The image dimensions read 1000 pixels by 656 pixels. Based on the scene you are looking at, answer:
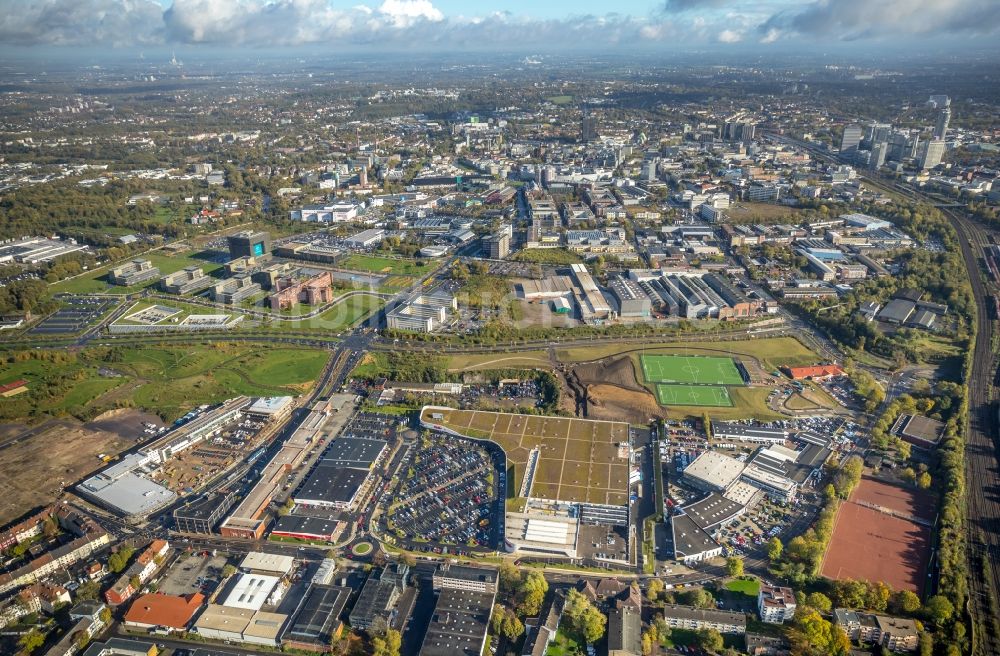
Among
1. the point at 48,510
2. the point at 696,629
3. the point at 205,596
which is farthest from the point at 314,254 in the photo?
the point at 696,629

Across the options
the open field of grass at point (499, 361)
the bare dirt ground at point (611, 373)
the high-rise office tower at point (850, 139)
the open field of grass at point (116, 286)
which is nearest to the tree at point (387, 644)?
the bare dirt ground at point (611, 373)

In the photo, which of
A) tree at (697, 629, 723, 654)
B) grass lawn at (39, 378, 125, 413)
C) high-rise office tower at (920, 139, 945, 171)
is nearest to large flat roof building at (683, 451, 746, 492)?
tree at (697, 629, 723, 654)

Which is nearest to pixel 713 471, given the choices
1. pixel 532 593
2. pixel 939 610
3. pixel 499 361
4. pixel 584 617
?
pixel 939 610

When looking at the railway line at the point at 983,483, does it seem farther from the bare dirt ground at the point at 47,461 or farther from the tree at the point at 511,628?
the bare dirt ground at the point at 47,461

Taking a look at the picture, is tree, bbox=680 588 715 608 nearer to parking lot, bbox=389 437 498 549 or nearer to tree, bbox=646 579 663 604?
tree, bbox=646 579 663 604

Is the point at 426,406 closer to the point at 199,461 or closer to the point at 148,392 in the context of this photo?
the point at 199,461

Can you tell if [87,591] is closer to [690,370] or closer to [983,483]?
[690,370]

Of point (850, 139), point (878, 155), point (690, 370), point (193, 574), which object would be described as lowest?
point (193, 574)
